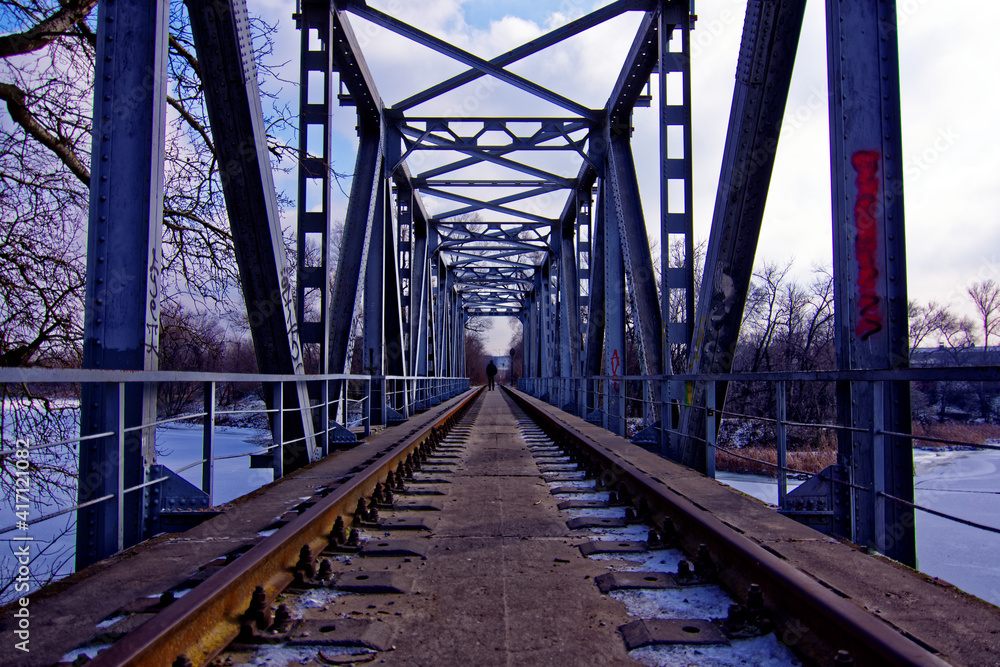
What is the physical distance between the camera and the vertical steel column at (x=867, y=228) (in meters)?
3.63

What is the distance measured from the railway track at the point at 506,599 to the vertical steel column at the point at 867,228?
1.15 meters

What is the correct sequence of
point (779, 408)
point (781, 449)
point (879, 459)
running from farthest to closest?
point (779, 408) → point (781, 449) → point (879, 459)

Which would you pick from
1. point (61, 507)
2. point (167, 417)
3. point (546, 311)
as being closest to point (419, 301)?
point (546, 311)

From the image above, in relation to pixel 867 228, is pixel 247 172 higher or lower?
higher

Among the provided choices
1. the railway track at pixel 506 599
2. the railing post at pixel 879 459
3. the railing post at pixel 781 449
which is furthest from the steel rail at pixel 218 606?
the railing post at pixel 879 459

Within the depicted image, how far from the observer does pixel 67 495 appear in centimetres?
639

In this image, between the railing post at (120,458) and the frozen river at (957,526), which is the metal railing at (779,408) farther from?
the railing post at (120,458)

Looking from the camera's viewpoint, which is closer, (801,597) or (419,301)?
(801,597)

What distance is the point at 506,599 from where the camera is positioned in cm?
259

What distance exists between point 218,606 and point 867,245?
147 inches

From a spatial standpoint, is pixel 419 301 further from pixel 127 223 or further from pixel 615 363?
pixel 127 223

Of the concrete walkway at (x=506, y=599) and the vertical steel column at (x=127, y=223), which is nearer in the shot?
the concrete walkway at (x=506, y=599)

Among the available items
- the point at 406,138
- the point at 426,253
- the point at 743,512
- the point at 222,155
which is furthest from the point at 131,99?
the point at 426,253

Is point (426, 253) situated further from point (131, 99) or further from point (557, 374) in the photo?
point (131, 99)
